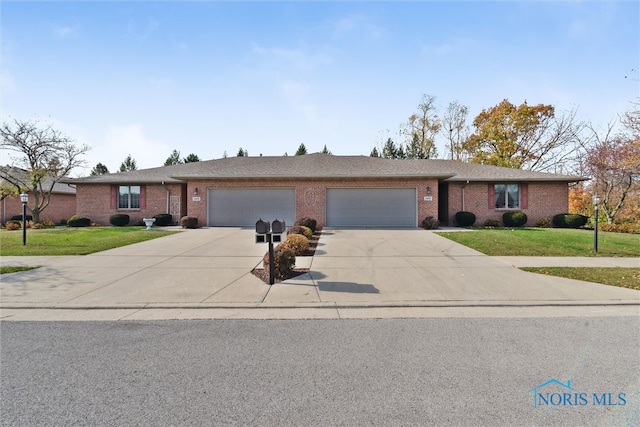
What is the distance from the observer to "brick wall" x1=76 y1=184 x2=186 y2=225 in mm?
20344

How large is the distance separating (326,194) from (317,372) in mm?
15671

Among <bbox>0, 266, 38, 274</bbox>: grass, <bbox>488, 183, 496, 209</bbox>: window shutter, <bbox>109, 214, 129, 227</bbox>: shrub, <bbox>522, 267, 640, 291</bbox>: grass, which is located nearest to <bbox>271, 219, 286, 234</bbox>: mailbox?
<bbox>522, 267, 640, 291</bbox>: grass

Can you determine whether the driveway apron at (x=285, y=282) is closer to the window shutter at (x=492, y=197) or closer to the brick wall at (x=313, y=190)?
the brick wall at (x=313, y=190)

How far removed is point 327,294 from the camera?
6082 millimetres

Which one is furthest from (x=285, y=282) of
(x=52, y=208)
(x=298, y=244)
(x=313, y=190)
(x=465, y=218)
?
(x=52, y=208)

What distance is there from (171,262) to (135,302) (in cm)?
344

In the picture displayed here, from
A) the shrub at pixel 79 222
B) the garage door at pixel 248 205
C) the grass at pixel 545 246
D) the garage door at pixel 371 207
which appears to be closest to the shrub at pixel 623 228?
the grass at pixel 545 246

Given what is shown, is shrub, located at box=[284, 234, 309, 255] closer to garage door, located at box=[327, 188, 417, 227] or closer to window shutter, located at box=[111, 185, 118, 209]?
garage door, located at box=[327, 188, 417, 227]

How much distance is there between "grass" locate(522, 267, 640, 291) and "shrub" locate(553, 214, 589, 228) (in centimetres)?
1250

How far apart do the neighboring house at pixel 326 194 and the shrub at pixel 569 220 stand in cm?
64

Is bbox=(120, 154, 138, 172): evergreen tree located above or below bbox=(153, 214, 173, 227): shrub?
above

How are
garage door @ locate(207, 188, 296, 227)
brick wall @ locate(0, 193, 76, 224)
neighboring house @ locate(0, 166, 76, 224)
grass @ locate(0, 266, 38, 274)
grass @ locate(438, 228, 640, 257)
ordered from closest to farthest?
1. grass @ locate(0, 266, 38, 274)
2. grass @ locate(438, 228, 640, 257)
3. garage door @ locate(207, 188, 296, 227)
4. neighboring house @ locate(0, 166, 76, 224)
5. brick wall @ locate(0, 193, 76, 224)

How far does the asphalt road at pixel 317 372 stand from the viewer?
99.2 inches

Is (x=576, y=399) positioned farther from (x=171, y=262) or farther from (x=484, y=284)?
(x=171, y=262)
